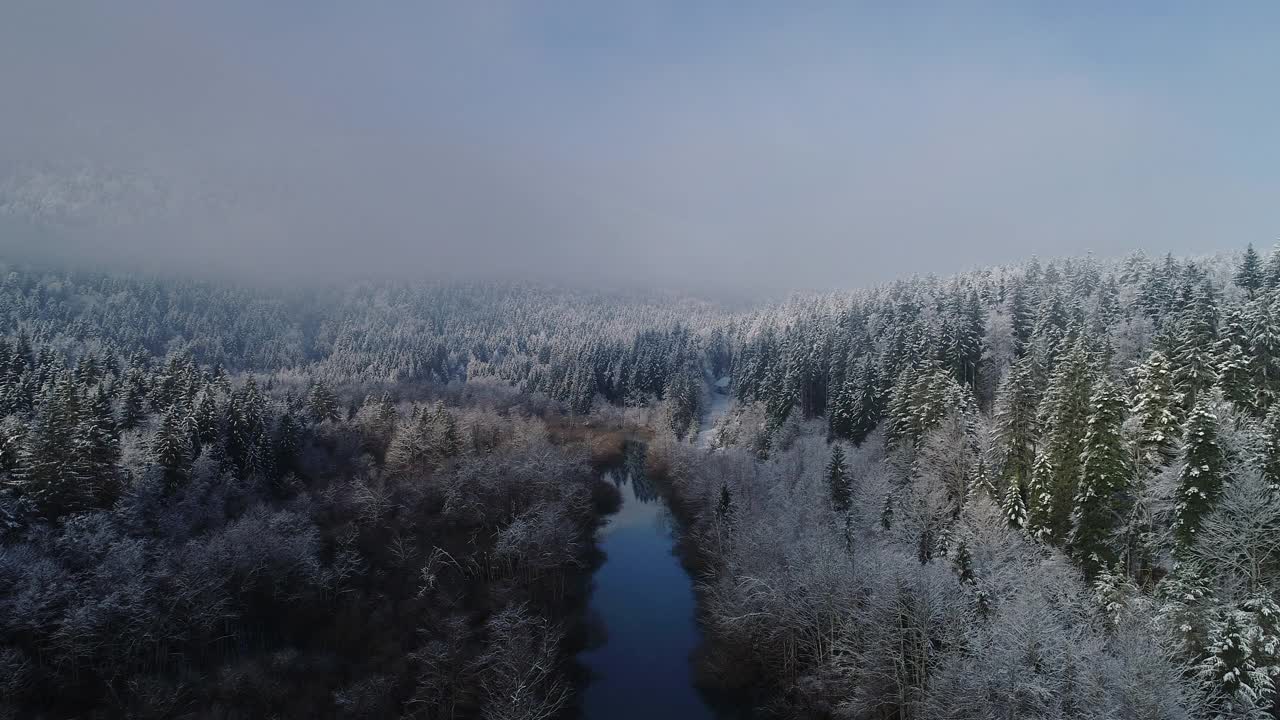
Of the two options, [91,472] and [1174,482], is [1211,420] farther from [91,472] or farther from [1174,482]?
[91,472]

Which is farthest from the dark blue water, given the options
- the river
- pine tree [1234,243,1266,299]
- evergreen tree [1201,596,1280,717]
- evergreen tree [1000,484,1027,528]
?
pine tree [1234,243,1266,299]

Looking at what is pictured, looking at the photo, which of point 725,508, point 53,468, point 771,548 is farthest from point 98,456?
point 771,548

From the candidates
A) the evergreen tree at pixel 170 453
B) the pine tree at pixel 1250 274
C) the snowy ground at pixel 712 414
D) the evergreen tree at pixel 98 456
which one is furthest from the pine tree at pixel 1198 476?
the snowy ground at pixel 712 414

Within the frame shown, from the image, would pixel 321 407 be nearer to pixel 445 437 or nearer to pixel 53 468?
pixel 445 437

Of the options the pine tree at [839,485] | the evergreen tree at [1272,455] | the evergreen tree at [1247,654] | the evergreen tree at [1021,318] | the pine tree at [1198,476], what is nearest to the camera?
the evergreen tree at [1247,654]

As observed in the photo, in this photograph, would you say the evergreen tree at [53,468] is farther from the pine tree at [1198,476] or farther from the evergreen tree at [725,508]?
the pine tree at [1198,476]

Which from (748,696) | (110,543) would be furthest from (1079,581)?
(110,543)

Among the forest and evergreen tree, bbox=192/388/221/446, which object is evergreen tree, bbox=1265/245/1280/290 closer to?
the forest
